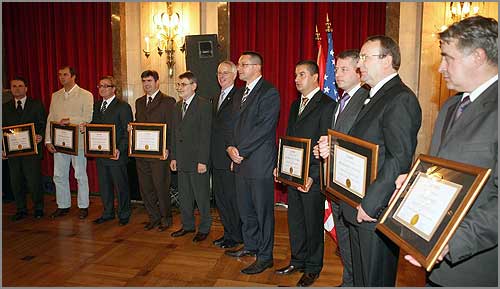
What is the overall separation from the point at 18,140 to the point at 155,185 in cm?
166

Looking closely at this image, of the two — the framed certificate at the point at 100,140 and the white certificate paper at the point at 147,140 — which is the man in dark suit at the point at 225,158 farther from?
the framed certificate at the point at 100,140

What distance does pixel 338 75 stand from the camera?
8.16 feet

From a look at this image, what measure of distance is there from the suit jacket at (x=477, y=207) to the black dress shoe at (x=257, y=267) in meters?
1.76

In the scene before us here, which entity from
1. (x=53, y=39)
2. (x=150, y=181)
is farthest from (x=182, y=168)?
(x=53, y=39)

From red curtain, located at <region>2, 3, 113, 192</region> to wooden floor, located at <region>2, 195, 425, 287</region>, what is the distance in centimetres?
191

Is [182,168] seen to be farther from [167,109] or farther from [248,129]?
[248,129]

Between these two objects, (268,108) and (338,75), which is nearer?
(338,75)

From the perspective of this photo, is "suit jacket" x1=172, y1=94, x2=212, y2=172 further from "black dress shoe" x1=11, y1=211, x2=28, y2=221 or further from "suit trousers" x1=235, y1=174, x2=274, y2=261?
"black dress shoe" x1=11, y1=211, x2=28, y2=221

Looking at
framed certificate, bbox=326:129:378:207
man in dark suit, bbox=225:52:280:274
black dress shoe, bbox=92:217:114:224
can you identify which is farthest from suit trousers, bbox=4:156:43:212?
framed certificate, bbox=326:129:378:207

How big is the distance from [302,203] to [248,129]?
69cm

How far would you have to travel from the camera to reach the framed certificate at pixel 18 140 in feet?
14.1

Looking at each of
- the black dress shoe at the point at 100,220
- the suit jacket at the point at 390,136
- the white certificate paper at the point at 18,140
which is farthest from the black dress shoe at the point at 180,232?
the suit jacket at the point at 390,136

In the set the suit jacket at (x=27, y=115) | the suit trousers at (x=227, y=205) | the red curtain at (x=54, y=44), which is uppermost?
the red curtain at (x=54, y=44)

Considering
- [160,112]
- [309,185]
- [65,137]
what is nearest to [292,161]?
[309,185]
